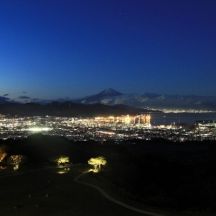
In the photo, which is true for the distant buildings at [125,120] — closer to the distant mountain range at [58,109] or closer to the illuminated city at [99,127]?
the illuminated city at [99,127]

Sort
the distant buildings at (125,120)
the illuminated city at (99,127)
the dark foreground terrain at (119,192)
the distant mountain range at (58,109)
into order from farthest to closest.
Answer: the distant buildings at (125,120) < the distant mountain range at (58,109) < the illuminated city at (99,127) < the dark foreground terrain at (119,192)

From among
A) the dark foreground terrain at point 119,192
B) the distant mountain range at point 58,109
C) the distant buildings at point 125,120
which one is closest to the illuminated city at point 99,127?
the distant buildings at point 125,120

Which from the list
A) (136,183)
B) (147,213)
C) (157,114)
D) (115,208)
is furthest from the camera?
(157,114)

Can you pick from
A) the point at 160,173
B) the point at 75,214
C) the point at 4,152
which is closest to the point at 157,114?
the point at 4,152

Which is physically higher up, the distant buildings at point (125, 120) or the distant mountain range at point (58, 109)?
the distant mountain range at point (58, 109)

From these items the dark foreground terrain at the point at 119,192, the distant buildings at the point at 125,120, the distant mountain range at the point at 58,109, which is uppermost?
the distant mountain range at the point at 58,109

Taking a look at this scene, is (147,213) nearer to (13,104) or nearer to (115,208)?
(115,208)

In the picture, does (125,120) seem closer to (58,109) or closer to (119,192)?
(58,109)

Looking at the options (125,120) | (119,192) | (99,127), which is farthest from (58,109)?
(119,192)

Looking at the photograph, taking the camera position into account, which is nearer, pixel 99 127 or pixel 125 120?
pixel 99 127

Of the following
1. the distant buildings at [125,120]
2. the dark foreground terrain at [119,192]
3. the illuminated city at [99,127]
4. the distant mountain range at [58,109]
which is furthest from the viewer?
the distant buildings at [125,120]

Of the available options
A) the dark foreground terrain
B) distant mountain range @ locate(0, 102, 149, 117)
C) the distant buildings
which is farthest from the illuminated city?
the dark foreground terrain
